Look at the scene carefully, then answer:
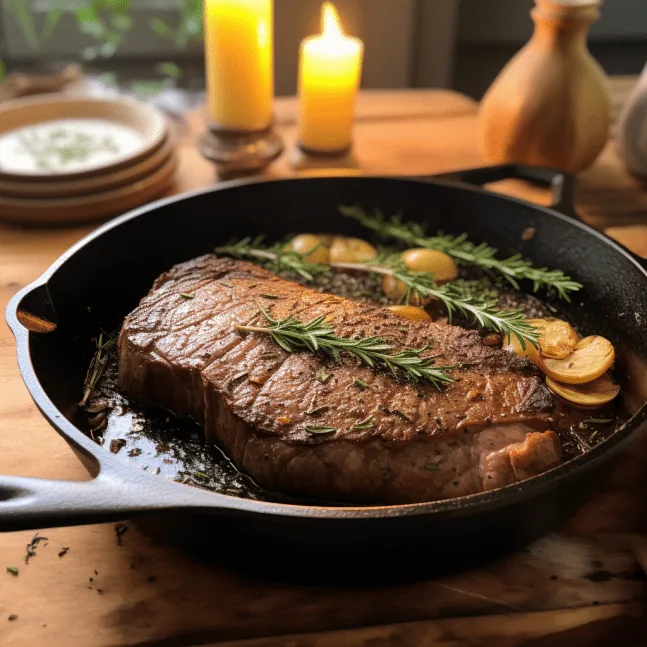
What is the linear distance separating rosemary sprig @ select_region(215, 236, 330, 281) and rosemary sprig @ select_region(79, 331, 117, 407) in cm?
37

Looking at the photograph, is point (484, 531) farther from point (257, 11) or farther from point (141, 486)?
point (257, 11)

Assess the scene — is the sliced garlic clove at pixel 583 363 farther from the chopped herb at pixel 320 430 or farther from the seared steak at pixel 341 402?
the chopped herb at pixel 320 430

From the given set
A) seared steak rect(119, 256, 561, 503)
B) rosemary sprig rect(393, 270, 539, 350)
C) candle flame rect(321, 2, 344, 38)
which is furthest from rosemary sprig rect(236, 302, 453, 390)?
candle flame rect(321, 2, 344, 38)

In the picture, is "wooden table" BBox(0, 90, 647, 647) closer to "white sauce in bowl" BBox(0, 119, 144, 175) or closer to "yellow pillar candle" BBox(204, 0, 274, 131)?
"white sauce in bowl" BBox(0, 119, 144, 175)

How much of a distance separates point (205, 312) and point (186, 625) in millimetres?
565

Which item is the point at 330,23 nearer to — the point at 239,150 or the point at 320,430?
the point at 239,150

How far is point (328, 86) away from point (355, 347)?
129 centimetres

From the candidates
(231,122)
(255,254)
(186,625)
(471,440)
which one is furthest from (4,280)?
(471,440)

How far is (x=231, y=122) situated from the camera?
2.36 meters

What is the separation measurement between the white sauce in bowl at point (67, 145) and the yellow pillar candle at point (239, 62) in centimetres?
30

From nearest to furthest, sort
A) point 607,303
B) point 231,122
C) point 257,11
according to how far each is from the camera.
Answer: point 607,303 → point 257,11 → point 231,122

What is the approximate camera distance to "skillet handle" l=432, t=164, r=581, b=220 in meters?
1.74

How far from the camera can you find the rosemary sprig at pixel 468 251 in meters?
1.62

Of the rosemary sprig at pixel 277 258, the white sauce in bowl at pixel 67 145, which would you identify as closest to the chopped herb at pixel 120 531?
the rosemary sprig at pixel 277 258
